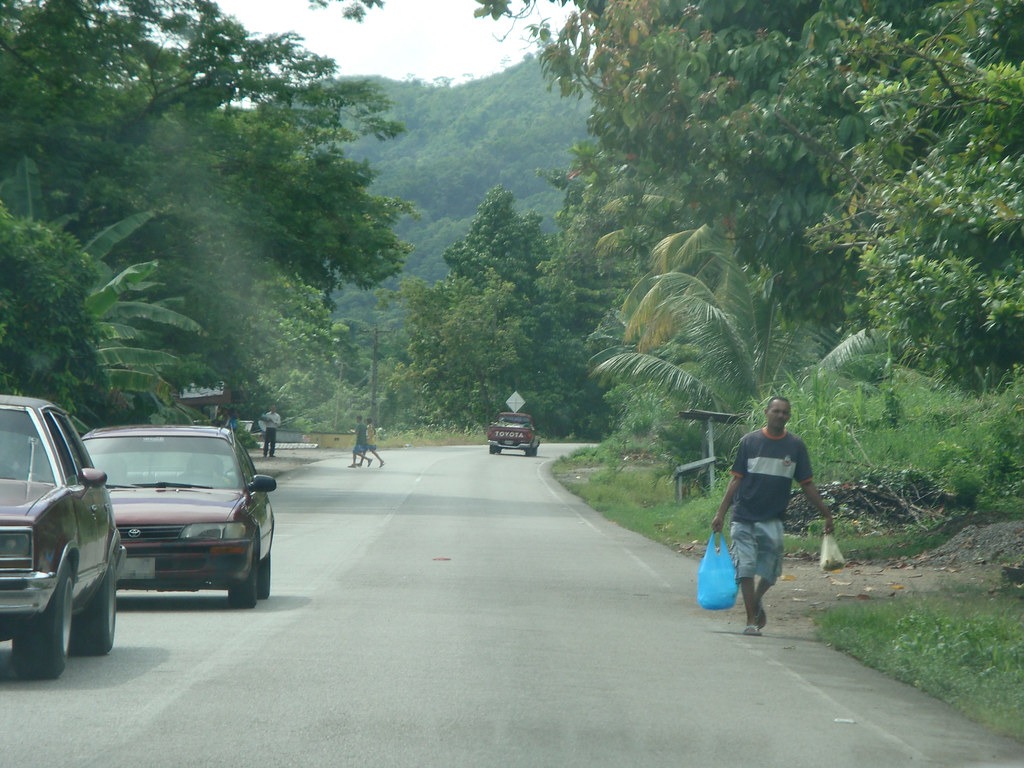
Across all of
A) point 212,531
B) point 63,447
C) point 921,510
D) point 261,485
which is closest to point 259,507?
point 261,485

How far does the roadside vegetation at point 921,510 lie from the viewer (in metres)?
9.44

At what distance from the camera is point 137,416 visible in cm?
2998

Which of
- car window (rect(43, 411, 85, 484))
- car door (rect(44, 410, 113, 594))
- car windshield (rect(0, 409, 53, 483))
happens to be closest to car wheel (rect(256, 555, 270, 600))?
car door (rect(44, 410, 113, 594))

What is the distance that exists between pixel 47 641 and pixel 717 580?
19.4 ft

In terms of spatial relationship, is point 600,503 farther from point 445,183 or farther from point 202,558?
point 445,183

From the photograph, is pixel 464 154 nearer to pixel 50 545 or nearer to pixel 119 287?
pixel 119 287

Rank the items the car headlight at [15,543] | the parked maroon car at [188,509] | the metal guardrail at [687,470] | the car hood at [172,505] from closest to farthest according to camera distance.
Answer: the car headlight at [15,543], the parked maroon car at [188,509], the car hood at [172,505], the metal guardrail at [687,470]

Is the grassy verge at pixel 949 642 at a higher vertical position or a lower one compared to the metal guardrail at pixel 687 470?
lower

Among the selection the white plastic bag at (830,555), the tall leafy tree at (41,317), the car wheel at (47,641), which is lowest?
the car wheel at (47,641)

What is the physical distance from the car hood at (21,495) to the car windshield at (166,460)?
4.32 metres

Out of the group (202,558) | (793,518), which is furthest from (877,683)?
(793,518)

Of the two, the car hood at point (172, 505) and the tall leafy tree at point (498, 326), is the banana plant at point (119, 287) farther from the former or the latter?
the tall leafy tree at point (498, 326)

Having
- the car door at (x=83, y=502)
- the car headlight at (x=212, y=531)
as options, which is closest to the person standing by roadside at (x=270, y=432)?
the car headlight at (x=212, y=531)

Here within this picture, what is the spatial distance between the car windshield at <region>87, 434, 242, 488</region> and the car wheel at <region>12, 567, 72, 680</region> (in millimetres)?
4590
